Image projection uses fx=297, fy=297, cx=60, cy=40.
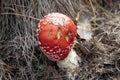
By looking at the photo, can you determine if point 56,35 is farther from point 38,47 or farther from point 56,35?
point 38,47

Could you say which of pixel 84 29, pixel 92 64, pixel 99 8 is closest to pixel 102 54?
pixel 92 64

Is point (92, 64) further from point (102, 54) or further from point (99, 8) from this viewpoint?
point (99, 8)

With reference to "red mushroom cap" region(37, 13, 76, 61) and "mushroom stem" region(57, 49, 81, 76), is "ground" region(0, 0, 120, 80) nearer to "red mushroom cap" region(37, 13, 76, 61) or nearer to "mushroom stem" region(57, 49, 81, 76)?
"mushroom stem" region(57, 49, 81, 76)

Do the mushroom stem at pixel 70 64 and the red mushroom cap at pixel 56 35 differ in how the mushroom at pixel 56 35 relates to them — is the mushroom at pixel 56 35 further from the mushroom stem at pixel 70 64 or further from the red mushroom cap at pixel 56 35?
the mushroom stem at pixel 70 64

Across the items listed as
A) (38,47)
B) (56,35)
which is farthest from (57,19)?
(38,47)

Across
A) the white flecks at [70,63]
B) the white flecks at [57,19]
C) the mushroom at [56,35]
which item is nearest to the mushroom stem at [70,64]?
the white flecks at [70,63]

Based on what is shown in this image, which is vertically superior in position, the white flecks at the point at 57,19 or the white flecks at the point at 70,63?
the white flecks at the point at 57,19

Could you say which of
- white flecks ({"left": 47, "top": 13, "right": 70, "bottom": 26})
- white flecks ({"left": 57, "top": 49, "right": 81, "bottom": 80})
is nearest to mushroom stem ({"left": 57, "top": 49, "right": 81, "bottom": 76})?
white flecks ({"left": 57, "top": 49, "right": 81, "bottom": 80})
